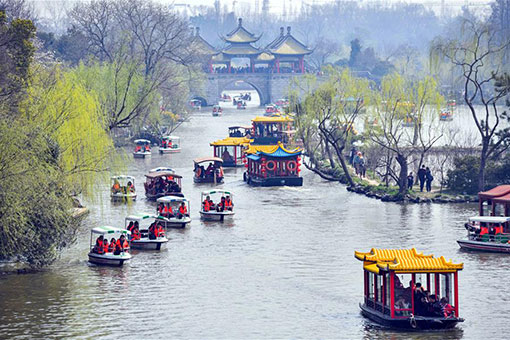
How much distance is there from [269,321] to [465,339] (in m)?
5.95

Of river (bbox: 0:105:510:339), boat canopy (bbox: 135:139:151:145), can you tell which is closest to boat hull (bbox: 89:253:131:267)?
river (bbox: 0:105:510:339)

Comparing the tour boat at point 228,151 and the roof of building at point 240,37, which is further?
the roof of building at point 240,37

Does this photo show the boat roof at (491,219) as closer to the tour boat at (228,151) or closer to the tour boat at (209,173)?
the tour boat at (209,173)

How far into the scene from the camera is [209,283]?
36.9 metres

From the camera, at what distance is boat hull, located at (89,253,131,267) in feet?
127

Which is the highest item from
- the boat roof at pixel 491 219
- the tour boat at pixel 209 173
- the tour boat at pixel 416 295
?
the tour boat at pixel 209 173

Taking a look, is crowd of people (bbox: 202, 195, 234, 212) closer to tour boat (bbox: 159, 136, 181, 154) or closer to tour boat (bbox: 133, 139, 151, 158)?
tour boat (bbox: 133, 139, 151, 158)

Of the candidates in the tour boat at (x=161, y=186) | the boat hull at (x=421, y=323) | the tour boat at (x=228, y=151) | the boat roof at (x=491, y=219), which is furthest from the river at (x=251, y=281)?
the tour boat at (x=228, y=151)

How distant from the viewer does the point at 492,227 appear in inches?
1652

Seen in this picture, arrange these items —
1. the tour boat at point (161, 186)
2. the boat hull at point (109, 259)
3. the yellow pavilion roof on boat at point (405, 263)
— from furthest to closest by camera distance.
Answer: the tour boat at point (161, 186)
the boat hull at point (109, 259)
the yellow pavilion roof on boat at point (405, 263)

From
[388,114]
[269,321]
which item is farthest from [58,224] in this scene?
[388,114]

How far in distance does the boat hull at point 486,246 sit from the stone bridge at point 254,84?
110574mm

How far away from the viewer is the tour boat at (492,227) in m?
41.2

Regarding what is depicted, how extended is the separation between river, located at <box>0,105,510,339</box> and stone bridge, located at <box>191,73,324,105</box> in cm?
9946
